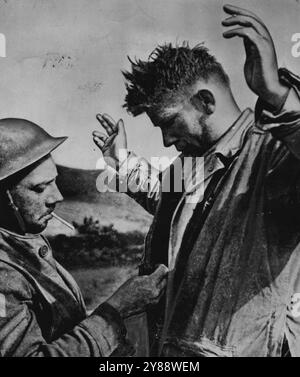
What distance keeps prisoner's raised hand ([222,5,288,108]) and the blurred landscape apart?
1092mm

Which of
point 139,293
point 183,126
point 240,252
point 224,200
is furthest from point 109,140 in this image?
point 240,252

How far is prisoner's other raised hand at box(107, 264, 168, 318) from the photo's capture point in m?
4.68

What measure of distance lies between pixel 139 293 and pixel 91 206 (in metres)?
0.64

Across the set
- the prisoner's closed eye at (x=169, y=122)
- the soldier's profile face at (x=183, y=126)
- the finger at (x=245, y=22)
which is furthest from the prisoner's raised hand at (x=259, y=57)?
the prisoner's closed eye at (x=169, y=122)

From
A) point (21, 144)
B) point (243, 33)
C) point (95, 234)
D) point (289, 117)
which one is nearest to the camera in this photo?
point (289, 117)

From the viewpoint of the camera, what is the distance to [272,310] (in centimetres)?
453

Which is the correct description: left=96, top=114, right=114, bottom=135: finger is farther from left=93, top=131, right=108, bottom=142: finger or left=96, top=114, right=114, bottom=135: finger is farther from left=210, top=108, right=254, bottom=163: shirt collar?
left=210, top=108, right=254, bottom=163: shirt collar

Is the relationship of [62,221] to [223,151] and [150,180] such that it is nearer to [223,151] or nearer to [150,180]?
[150,180]

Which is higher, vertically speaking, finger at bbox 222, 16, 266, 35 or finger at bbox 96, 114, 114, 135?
finger at bbox 222, 16, 266, 35

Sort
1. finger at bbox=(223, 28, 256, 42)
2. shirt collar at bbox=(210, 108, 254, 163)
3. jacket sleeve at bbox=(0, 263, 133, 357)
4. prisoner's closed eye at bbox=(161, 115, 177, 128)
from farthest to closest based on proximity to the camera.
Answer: prisoner's closed eye at bbox=(161, 115, 177, 128)
shirt collar at bbox=(210, 108, 254, 163)
finger at bbox=(223, 28, 256, 42)
jacket sleeve at bbox=(0, 263, 133, 357)

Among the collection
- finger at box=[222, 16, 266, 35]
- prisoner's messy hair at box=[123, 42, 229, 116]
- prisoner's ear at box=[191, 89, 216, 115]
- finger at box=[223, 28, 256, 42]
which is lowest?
prisoner's ear at box=[191, 89, 216, 115]

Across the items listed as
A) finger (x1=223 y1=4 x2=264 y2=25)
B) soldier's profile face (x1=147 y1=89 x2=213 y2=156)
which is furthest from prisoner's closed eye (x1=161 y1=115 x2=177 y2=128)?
finger (x1=223 y1=4 x2=264 y2=25)

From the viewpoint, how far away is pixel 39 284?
4.59 meters

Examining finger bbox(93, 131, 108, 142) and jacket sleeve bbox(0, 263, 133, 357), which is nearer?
jacket sleeve bbox(0, 263, 133, 357)
